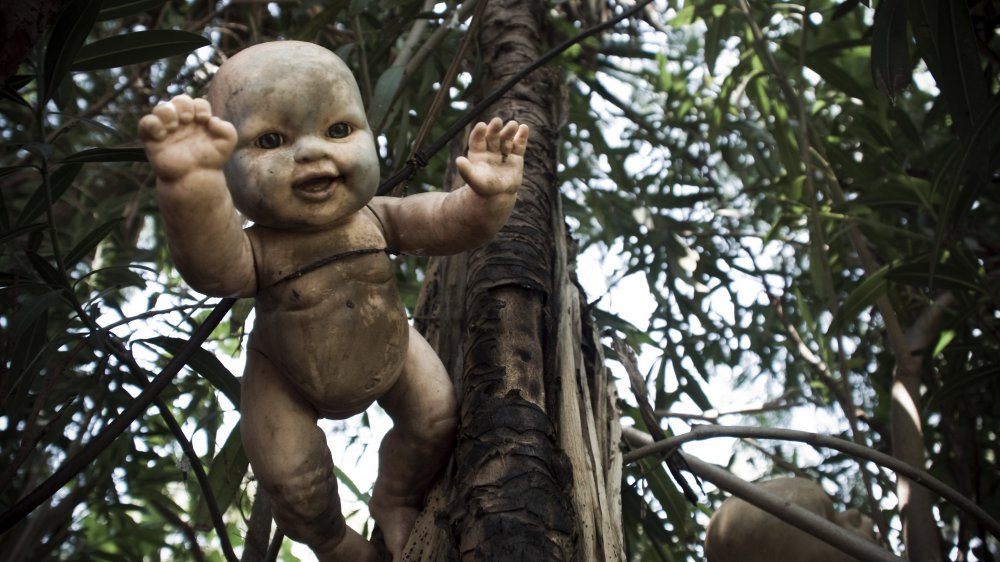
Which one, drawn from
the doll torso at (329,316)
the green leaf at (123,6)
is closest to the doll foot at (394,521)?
the doll torso at (329,316)

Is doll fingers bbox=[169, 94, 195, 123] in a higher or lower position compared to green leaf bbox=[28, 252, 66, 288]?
lower

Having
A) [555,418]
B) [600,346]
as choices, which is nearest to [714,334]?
[600,346]

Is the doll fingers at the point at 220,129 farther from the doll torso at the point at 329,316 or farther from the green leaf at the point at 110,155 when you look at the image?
the green leaf at the point at 110,155

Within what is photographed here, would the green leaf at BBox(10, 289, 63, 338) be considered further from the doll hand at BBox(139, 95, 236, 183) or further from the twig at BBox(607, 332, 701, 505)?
the twig at BBox(607, 332, 701, 505)

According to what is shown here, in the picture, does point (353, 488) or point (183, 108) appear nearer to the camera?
point (183, 108)

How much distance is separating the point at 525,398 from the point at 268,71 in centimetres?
54

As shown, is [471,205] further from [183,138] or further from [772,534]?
[772,534]

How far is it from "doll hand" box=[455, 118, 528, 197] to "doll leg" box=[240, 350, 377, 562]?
1.21 feet

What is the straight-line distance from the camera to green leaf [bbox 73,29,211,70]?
162cm

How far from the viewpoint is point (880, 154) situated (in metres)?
2.63

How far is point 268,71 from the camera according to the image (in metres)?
1.24

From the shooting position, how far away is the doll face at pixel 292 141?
121 cm

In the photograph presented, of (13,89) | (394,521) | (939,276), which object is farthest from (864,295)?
(13,89)

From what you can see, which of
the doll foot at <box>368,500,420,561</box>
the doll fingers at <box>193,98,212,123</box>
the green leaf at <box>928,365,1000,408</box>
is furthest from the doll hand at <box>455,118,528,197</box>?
the green leaf at <box>928,365,1000,408</box>
